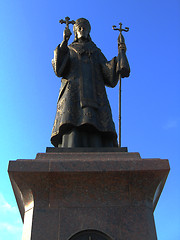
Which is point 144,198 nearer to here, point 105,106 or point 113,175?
point 113,175

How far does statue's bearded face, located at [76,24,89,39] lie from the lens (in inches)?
322

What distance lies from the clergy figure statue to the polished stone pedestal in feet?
4.11

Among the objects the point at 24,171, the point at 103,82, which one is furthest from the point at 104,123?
the point at 24,171

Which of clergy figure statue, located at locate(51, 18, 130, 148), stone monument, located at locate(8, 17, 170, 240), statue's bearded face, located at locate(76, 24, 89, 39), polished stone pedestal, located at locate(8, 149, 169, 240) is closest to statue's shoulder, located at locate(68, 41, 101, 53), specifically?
clergy figure statue, located at locate(51, 18, 130, 148)

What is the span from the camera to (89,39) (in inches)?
328

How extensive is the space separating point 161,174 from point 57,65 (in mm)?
3354

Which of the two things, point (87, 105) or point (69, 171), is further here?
point (87, 105)

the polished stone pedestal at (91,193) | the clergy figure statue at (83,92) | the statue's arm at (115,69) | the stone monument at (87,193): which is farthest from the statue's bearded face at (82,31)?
the polished stone pedestal at (91,193)

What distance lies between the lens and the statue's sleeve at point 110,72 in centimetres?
758

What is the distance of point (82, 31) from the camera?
8195mm

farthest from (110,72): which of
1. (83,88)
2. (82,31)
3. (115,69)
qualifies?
(82,31)

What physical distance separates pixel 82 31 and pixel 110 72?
Result: 135cm

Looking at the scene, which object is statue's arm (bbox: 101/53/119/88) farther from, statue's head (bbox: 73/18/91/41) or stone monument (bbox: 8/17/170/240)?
stone monument (bbox: 8/17/170/240)

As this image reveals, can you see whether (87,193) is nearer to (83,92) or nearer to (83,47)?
(83,92)
